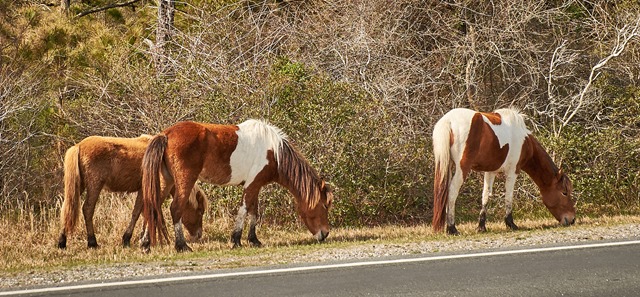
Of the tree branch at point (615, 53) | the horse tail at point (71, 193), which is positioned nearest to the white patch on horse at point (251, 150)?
the horse tail at point (71, 193)

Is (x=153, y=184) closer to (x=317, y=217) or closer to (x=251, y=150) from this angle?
(x=251, y=150)

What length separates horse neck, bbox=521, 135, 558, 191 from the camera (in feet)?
38.7

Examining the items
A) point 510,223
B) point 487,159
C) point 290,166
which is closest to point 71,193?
point 290,166

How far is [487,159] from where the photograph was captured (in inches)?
442

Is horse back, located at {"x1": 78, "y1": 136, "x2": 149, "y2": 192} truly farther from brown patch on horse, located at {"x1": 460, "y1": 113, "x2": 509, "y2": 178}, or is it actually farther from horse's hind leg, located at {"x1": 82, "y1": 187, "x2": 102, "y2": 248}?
brown patch on horse, located at {"x1": 460, "y1": 113, "x2": 509, "y2": 178}

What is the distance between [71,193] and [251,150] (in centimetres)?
245

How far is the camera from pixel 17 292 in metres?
6.68

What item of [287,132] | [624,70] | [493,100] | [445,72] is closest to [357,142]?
[287,132]

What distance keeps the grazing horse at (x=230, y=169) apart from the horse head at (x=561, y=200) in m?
3.51

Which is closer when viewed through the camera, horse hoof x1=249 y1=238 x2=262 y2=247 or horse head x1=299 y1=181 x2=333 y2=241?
horse hoof x1=249 y1=238 x2=262 y2=247

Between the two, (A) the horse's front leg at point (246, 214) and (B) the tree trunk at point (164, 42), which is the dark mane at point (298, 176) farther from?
(B) the tree trunk at point (164, 42)

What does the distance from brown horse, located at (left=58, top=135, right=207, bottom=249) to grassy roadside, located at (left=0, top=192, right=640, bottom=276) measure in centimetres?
30

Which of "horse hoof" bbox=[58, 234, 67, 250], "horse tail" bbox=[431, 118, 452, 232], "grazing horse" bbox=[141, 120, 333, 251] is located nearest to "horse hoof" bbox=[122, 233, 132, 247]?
"grazing horse" bbox=[141, 120, 333, 251]

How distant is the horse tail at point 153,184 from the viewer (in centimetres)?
977
